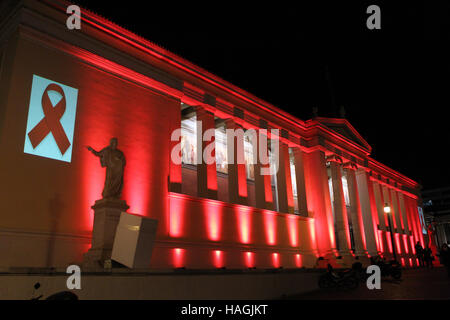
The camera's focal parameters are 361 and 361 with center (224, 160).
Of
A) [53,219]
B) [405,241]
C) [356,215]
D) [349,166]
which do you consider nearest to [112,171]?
[53,219]

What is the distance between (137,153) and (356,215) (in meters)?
16.8

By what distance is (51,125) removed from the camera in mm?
12273

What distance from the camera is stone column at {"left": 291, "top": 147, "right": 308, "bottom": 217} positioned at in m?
22.7

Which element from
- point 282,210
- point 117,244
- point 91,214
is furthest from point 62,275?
point 282,210

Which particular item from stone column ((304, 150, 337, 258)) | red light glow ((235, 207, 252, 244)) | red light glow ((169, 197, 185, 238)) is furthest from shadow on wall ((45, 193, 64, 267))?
stone column ((304, 150, 337, 258))

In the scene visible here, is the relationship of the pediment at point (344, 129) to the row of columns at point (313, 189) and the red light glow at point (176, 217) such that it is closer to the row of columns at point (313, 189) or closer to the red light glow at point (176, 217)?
the row of columns at point (313, 189)

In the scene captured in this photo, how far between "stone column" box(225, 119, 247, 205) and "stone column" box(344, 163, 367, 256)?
1015 cm

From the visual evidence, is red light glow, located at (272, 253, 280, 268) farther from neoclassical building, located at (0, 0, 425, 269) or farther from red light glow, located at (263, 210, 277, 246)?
red light glow, located at (263, 210, 277, 246)

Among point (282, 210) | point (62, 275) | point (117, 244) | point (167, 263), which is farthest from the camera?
point (282, 210)

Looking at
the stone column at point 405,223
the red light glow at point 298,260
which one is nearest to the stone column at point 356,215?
the red light glow at point 298,260

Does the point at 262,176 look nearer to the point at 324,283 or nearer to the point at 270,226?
the point at 270,226

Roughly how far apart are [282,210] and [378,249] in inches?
423

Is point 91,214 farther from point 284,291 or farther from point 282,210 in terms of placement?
point 282,210

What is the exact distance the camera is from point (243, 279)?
10.6 metres
